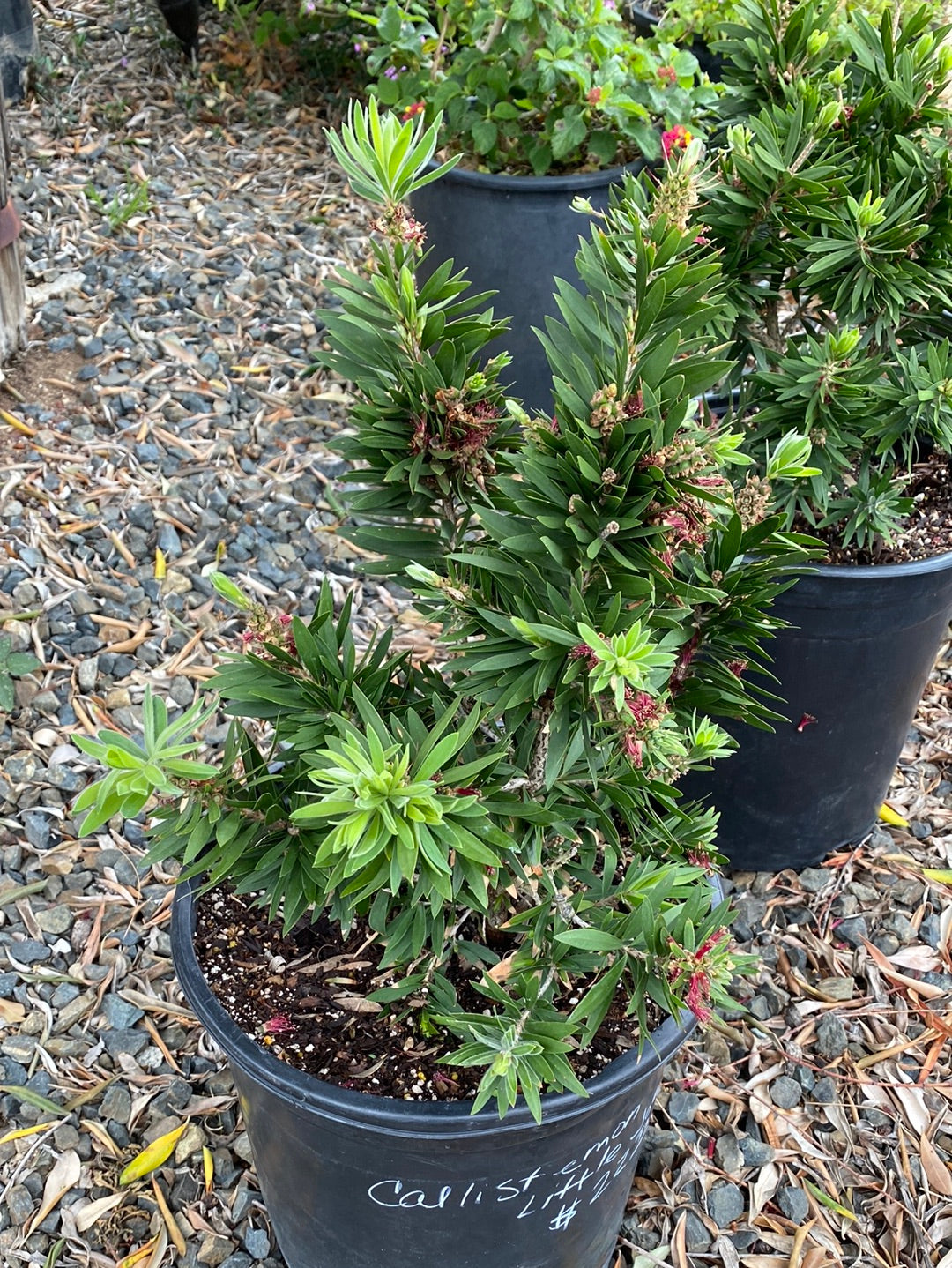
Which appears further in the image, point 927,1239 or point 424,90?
point 424,90

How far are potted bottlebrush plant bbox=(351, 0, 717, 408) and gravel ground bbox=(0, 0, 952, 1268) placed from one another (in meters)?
0.60

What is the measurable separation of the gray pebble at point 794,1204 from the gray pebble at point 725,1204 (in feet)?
0.21

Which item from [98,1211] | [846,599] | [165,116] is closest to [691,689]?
[846,599]

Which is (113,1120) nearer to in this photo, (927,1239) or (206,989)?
(206,989)

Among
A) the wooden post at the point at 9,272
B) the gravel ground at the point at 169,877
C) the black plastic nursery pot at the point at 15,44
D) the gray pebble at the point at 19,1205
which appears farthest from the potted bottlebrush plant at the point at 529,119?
the gray pebble at the point at 19,1205

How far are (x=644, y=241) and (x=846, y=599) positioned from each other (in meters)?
1.17

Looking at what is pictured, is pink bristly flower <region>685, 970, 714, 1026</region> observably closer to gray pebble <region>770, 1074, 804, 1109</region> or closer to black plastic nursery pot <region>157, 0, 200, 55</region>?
gray pebble <region>770, 1074, 804, 1109</region>

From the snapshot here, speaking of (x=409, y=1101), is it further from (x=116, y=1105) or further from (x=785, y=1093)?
(x=785, y=1093)

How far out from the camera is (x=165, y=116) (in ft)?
14.1

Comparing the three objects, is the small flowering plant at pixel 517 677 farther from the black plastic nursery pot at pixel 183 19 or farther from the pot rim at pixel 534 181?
the black plastic nursery pot at pixel 183 19

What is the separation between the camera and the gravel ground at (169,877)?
74.2 inches

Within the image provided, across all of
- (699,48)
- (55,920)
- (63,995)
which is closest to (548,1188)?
(63,995)

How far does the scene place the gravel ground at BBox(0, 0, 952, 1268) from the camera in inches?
74.2

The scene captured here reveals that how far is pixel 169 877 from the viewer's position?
2.25 metres
